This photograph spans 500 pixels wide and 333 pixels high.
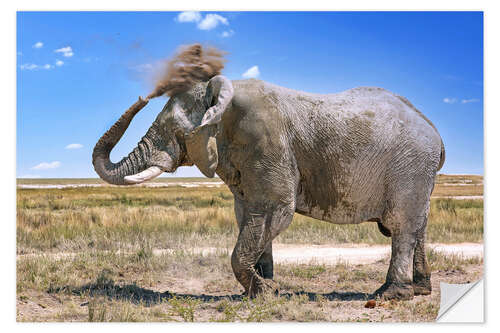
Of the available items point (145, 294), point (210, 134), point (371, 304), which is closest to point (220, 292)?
point (145, 294)

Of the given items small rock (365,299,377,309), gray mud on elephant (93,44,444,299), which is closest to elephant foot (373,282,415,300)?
gray mud on elephant (93,44,444,299)

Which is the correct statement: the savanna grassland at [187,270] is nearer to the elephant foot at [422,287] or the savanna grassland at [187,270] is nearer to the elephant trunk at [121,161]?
the elephant foot at [422,287]

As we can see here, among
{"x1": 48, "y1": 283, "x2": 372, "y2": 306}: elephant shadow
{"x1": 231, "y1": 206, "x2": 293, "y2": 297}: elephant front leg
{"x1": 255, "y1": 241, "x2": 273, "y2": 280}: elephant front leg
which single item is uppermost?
{"x1": 231, "y1": 206, "x2": 293, "y2": 297}: elephant front leg

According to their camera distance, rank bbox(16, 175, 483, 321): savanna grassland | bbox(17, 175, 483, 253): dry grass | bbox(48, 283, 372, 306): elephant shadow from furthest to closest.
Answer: bbox(17, 175, 483, 253): dry grass, bbox(48, 283, 372, 306): elephant shadow, bbox(16, 175, 483, 321): savanna grassland

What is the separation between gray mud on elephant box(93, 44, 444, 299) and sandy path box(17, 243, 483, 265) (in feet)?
7.48

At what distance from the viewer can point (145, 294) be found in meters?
6.00

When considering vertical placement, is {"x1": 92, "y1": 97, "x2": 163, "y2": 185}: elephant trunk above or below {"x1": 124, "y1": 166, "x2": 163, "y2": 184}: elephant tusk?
above

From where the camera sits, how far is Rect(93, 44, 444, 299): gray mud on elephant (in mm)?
5023

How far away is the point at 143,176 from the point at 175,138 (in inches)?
20.5

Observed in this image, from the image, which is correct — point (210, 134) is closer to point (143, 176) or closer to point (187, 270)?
Result: point (143, 176)

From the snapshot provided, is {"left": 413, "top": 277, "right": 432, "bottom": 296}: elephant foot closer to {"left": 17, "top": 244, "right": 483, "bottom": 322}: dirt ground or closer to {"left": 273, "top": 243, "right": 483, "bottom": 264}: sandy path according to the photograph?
{"left": 17, "top": 244, "right": 483, "bottom": 322}: dirt ground

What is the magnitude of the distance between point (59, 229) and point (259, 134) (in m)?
5.18

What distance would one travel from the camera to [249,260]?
5.10 metres

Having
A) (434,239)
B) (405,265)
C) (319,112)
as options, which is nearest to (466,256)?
(434,239)
